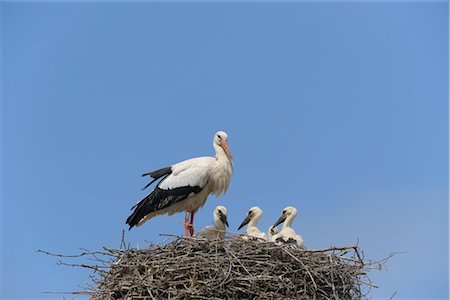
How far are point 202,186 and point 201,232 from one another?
727 mm

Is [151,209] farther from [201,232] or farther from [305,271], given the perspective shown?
[305,271]

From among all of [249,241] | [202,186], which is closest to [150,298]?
[249,241]

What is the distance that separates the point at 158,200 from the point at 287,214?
1.23 m

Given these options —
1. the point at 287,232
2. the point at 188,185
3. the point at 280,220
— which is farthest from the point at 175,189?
the point at 287,232

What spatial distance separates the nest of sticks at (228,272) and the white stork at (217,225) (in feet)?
2.64

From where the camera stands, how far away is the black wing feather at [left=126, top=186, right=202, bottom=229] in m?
9.77

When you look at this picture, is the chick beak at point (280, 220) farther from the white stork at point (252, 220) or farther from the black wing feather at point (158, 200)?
the black wing feather at point (158, 200)

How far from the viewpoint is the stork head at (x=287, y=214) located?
9516 mm

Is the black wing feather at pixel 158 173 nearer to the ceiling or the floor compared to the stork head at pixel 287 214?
nearer to the ceiling

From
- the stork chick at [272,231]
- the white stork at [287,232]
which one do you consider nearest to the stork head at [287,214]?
the white stork at [287,232]

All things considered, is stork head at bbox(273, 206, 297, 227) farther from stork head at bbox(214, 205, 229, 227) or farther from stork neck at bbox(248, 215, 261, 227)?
stork head at bbox(214, 205, 229, 227)

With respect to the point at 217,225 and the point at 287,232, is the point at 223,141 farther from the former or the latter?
the point at 287,232

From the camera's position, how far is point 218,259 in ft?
26.2

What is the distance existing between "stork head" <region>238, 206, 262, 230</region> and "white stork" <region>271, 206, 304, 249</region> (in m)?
0.19
